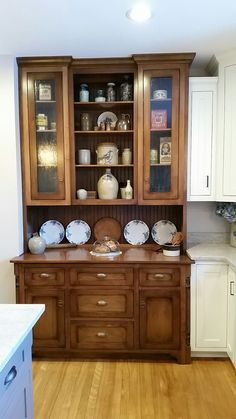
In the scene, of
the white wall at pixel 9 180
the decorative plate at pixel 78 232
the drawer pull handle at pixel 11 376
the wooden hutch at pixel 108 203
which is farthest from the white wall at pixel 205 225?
the drawer pull handle at pixel 11 376

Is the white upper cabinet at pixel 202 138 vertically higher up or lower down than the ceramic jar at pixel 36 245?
higher up

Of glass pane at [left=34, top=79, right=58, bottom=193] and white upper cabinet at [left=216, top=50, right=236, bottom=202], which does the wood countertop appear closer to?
glass pane at [left=34, top=79, right=58, bottom=193]

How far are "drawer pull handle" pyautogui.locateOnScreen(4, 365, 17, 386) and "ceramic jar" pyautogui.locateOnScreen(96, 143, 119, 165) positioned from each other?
1938 millimetres

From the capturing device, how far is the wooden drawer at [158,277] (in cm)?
252

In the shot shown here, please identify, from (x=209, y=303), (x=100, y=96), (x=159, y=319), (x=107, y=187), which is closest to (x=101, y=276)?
(x=159, y=319)

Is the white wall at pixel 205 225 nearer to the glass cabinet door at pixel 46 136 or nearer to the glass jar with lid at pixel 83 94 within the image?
the glass cabinet door at pixel 46 136

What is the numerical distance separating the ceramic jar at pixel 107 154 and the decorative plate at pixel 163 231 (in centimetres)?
76

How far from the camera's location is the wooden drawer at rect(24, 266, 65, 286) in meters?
2.56

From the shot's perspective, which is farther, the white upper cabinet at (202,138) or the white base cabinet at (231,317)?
the white upper cabinet at (202,138)

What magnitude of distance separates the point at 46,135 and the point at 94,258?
1144mm

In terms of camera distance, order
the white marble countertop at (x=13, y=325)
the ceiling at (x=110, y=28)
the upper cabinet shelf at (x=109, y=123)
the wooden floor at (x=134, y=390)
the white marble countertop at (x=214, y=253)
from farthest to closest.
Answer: the upper cabinet shelf at (x=109, y=123), the white marble countertop at (x=214, y=253), the wooden floor at (x=134, y=390), the ceiling at (x=110, y=28), the white marble countertop at (x=13, y=325)

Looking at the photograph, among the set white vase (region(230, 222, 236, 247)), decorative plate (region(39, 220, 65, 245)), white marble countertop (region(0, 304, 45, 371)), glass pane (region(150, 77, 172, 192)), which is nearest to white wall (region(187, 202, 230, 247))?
white vase (region(230, 222, 236, 247))

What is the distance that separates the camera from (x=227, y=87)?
101 inches

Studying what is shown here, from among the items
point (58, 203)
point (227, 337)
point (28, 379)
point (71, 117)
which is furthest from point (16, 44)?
point (227, 337)
